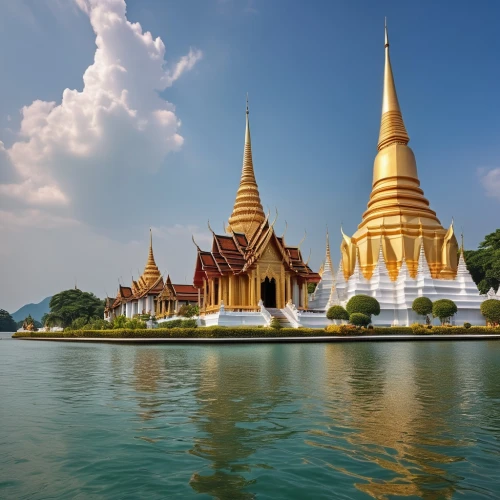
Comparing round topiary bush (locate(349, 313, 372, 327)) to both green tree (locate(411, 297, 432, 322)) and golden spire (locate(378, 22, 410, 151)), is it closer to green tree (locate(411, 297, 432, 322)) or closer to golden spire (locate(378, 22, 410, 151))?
green tree (locate(411, 297, 432, 322))

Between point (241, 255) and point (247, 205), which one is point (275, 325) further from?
point (247, 205)

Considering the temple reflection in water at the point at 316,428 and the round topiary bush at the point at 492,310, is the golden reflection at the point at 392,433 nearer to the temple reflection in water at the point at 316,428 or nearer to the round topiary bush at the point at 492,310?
the temple reflection in water at the point at 316,428

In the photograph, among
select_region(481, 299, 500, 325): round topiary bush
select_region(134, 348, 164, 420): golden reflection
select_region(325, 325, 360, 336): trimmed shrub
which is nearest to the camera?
select_region(134, 348, 164, 420): golden reflection

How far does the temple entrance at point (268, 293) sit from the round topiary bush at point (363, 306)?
20.0 feet

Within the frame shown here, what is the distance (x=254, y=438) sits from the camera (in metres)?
4.91

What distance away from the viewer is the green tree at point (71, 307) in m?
58.9

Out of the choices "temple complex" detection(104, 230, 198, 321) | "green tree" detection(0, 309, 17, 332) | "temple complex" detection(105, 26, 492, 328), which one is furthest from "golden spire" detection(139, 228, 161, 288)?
"green tree" detection(0, 309, 17, 332)

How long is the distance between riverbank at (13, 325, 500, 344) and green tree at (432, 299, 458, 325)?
9.27ft

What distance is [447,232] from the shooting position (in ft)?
124

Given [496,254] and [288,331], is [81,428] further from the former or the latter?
[496,254]

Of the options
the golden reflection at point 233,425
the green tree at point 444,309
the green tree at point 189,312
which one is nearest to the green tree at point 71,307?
A: the green tree at point 189,312

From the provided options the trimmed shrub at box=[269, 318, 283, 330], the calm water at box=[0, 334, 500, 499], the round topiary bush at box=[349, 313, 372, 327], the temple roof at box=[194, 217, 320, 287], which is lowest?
the calm water at box=[0, 334, 500, 499]

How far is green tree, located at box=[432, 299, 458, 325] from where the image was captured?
30234mm

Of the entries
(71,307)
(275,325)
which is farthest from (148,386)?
→ (71,307)
